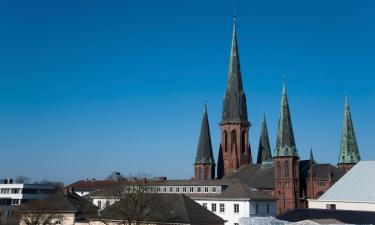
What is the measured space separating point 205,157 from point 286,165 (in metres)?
23.9

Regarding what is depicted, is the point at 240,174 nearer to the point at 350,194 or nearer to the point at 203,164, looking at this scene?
the point at 203,164

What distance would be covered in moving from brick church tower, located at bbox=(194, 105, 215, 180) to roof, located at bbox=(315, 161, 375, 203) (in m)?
49.3

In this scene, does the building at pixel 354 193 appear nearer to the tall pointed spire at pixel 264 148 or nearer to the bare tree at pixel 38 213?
the bare tree at pixel 38 213

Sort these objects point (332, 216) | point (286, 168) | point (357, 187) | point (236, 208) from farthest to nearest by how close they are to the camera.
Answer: point (286, 168)
point (236, 208)
point (357, 187)
point (332, 216)

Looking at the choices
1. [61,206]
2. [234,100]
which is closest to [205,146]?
[234,100]

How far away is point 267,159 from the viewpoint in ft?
412

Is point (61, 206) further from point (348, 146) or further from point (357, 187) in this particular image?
point (348, 146)

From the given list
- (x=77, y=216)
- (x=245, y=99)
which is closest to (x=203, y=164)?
(x=245, y=99)

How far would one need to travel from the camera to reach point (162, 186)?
99.4 meters

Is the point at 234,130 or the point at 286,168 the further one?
the point at 234,130

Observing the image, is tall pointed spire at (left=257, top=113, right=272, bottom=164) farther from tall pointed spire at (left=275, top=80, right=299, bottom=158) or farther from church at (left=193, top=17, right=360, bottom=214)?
tall pointed spire at (left=275, top=80, right=299, bottom=158)

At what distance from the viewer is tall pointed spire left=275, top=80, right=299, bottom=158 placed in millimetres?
102375

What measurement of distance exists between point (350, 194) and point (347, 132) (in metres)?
41.9

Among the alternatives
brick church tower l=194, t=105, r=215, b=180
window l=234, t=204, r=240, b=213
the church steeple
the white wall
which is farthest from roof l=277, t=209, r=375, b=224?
brick church tower l=194, t=105, r=215, b=180
